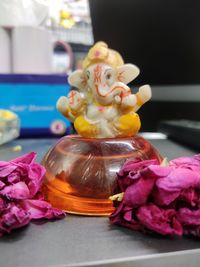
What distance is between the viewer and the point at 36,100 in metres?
1.13

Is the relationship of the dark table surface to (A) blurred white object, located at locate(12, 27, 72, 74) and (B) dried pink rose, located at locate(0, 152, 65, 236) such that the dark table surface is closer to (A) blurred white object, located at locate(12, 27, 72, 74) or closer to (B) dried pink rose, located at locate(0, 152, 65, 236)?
(B) dried pink rose, located at locate(0, 152, 65, 236)

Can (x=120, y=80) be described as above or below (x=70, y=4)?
below

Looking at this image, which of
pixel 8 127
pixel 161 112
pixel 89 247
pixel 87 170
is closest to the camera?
pixel 89 247

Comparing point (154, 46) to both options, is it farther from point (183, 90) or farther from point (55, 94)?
point (55, 94)

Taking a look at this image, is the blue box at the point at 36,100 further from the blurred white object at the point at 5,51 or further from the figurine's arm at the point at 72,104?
the figurine's arm at the point at 72,104

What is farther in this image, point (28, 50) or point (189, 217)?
point (28, 50)

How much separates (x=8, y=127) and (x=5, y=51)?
33cm

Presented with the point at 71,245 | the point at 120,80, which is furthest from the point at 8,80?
the point at 71,245

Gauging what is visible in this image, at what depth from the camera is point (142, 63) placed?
1.25 m

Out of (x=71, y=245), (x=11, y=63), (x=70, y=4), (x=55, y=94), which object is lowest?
(x=71, y=245)

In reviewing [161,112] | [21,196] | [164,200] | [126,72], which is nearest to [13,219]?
[21,196]

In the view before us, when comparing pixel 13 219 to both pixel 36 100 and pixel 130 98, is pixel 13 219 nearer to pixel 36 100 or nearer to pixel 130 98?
pixel 130 98

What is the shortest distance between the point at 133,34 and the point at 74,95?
0.78m

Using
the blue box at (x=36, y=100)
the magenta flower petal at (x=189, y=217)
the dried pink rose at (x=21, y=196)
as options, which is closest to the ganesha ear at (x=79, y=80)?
the dried pink rose at (x=21, y=196)
